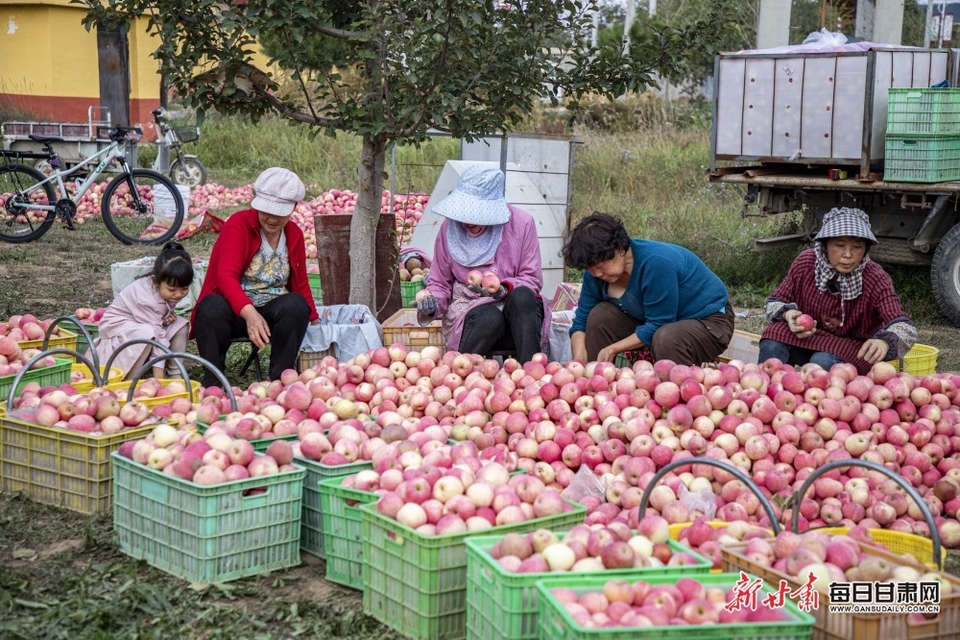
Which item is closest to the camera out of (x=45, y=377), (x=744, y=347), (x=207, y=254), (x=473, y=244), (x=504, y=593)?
(x=504, y=593)

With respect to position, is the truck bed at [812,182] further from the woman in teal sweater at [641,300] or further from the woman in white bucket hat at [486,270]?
the woman in white bucket hat at [486,270]

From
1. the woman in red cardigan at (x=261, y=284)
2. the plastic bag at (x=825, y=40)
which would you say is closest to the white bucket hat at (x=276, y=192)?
the woman in red cardigan at (x=261, y=284)

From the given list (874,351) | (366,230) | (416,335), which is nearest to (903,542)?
(874,351)

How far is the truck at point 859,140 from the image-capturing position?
786cm

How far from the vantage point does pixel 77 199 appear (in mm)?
12195

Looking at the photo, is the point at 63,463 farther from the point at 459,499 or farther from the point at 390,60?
the point at 390,60

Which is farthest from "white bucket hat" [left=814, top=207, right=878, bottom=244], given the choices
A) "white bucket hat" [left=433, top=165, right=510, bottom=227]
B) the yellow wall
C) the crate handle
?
the yellow wall

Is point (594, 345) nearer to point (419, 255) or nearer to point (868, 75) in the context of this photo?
point (419, 255)

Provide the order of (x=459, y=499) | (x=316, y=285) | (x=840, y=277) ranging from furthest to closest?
(x=316, y=285) → (x=840, y=277) → (x=459, y=499)

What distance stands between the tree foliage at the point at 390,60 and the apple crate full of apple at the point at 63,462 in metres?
2.43

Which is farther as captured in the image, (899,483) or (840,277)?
(840,277)

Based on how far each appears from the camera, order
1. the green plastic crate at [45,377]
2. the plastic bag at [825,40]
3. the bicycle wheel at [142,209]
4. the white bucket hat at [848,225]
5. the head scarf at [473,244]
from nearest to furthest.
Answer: the green plastic crate at [45,377]
the white bucket hat at [848,225]
the head scarf at [473,244]
the plastic bag at [825,40]
the bicycle wheel at [142,209]

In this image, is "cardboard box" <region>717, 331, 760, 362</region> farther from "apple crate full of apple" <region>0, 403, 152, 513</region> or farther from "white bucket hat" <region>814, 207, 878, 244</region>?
"apple crate full of apple" <region>0, 403, 152, 513</region>

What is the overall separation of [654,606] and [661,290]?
115 inches
